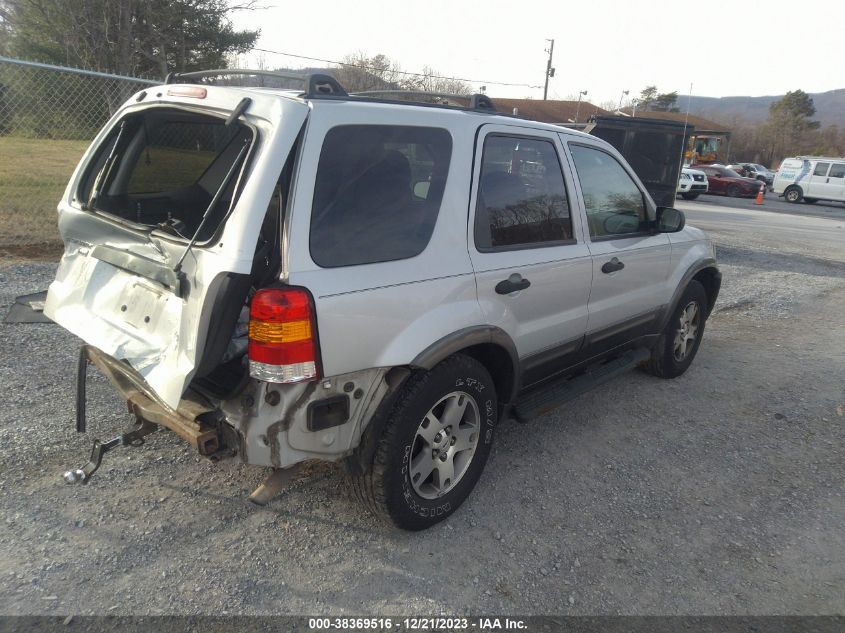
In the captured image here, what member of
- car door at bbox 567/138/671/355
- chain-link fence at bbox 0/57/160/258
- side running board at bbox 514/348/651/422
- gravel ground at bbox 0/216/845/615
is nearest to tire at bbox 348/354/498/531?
gravel ground at bbox 0/216/845/615

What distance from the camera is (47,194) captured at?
8.96 m

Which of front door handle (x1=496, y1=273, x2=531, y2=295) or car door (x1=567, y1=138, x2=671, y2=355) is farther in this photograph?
car door (x1=567, y1=138, x2=671, y2=355)

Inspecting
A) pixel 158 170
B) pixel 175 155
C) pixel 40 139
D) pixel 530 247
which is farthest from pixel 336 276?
pixel 40 139

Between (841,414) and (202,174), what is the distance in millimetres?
4839

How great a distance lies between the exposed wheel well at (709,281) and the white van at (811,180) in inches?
1060

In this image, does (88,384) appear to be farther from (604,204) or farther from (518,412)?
(604,204)

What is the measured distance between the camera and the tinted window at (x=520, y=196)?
308 centimetres

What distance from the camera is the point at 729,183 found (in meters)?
29.6

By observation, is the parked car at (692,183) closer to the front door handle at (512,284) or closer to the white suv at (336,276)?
the white suv at (336,276)

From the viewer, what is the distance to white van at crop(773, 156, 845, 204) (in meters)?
27.0

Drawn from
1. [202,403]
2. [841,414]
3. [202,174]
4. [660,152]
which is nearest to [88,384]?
[202,174]

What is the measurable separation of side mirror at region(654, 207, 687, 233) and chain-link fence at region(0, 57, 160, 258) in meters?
6.57

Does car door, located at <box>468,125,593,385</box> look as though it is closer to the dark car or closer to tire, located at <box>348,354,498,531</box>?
tire, located at <box>348,354,498,531</box>

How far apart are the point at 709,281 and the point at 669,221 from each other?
1252 millimetres
